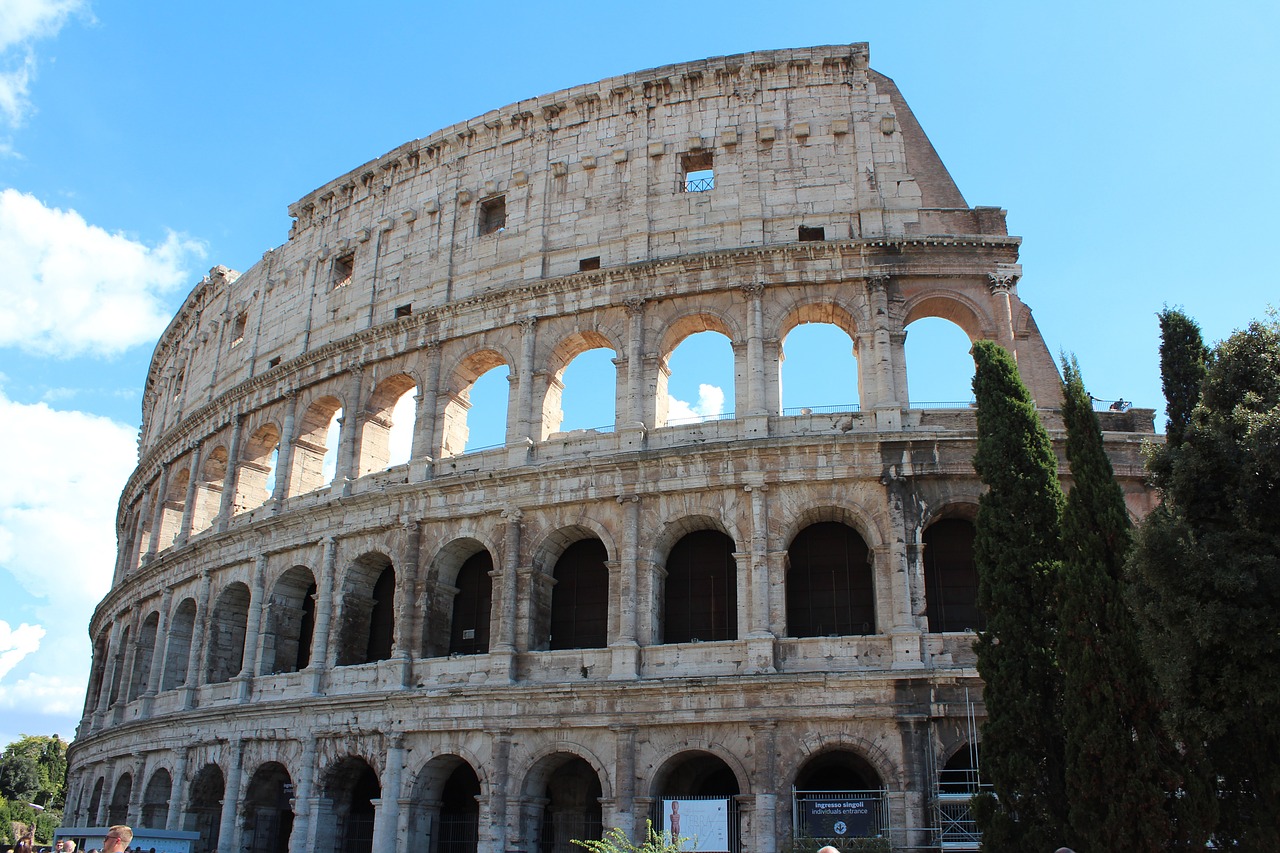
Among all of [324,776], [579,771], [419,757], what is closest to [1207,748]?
[579,771]

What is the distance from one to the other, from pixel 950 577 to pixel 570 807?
812 cm

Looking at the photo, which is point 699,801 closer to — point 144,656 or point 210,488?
point 210,488

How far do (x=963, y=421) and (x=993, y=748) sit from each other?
6505 mm

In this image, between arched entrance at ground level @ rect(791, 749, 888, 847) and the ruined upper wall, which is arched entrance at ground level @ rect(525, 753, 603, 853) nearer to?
arched entrance at ground level @ rect(791, 749, 888, 847)

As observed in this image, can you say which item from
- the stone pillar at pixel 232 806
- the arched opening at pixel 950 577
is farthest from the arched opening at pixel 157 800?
the arched opening at pixel 950 577

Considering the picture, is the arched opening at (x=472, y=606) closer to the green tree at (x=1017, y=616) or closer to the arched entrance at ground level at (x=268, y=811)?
the arched entrance at ground level at (x=268, y=811)

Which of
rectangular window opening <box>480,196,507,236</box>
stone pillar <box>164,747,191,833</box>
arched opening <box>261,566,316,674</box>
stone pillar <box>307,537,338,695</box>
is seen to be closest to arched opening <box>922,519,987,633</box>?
rectangular window opening <box>480,196,507,236</box>

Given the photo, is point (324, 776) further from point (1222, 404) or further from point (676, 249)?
point (1222, 404)

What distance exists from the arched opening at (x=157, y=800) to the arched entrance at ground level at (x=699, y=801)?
13367 mm

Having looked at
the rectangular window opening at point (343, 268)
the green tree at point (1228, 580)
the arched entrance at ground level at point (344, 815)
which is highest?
the rectangular window opening at point (343, 268)

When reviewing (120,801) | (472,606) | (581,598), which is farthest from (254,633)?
(581,598)

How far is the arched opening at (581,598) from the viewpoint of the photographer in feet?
64.2

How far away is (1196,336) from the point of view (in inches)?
541

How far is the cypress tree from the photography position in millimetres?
12094
